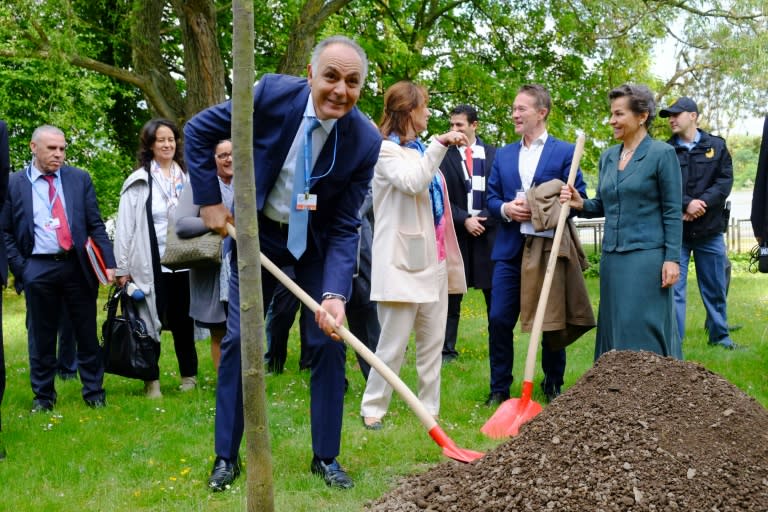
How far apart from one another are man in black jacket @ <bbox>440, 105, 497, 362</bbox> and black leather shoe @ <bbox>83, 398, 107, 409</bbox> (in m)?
3.27

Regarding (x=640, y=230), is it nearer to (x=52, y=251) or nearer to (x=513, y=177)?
(x=513, y=177)

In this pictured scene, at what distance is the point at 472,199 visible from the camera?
8.95 metres

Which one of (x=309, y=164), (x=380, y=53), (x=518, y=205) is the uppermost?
(x=380, y=53)

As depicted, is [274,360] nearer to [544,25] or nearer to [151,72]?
[151,72]

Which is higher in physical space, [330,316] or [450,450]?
[330,316]

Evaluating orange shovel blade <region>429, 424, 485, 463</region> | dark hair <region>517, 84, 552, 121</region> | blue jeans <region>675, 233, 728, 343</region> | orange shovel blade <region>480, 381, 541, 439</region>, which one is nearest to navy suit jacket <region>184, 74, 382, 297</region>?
orange shovel blade <region>429, 424, 485, 463</region>

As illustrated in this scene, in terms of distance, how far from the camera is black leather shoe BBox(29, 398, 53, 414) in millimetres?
7121

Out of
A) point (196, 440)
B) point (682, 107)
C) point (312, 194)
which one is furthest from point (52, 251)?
point (682, 107)

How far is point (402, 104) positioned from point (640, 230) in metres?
1.73

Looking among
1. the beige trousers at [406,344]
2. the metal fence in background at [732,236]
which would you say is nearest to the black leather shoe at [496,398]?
the beige trousers at [406,344]

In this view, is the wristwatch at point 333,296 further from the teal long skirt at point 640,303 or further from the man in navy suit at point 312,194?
the teal long skirt at point 640,303

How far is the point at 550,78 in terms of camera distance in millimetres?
20281

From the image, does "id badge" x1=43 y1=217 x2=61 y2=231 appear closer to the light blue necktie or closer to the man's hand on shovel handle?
the light blue necktie

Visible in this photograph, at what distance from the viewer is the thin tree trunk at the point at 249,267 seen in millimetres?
3223
